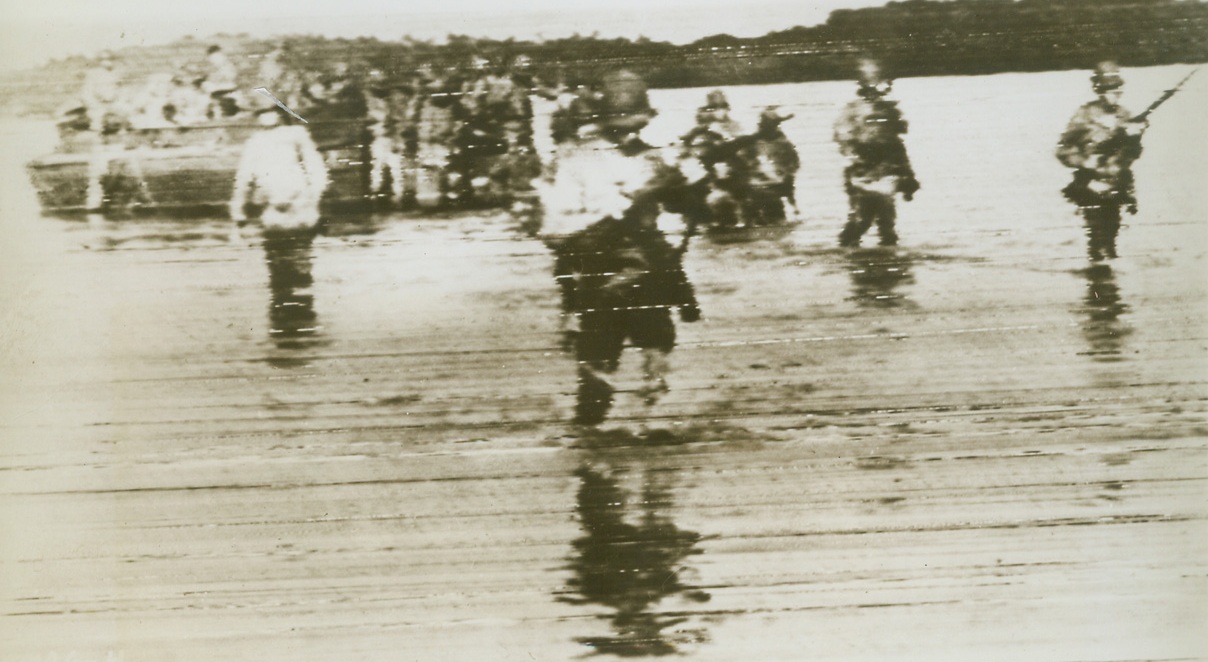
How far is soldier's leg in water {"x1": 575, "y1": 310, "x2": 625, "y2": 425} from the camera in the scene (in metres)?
1.25

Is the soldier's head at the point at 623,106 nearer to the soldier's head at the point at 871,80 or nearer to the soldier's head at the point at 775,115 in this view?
the soldier's head at the point at 775,115

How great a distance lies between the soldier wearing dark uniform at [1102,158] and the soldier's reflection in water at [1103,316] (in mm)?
42

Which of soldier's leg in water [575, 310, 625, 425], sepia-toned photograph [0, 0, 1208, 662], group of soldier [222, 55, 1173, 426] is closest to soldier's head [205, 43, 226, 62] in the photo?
sepia-toned photograph [0, 0, 1208, 662]

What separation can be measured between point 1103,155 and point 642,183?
0.89 meters

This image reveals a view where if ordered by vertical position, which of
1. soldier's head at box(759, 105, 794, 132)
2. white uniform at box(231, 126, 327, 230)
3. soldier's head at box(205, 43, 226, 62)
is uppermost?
soldier's head at box(205, 43, 226, 62)

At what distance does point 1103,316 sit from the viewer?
1.25m

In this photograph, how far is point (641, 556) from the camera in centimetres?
124

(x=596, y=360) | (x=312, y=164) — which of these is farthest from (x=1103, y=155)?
(x=312, y=164)

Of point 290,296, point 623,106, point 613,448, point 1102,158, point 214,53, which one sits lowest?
point 613,448

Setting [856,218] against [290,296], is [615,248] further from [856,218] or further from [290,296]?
[290,296]

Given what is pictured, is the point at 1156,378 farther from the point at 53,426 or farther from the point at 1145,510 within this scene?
the point at 53,426

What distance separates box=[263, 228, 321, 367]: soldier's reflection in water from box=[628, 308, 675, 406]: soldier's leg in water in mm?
603

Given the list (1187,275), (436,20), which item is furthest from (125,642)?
(1187,275)

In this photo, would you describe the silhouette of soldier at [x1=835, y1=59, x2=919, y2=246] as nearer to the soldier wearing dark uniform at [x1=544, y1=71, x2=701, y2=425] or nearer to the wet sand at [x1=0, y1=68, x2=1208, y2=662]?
the wet sand at [x1=0, y1=68, x2=1208, y2=662]
